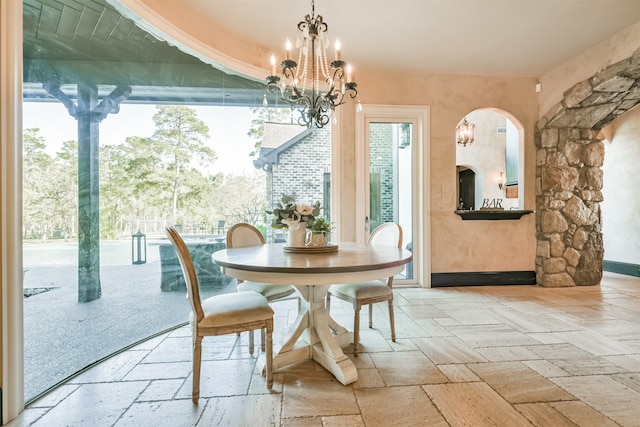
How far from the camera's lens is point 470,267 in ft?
13.4

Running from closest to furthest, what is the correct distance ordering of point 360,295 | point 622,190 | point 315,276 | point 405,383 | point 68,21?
point 315,276, point 405,383, point 68,21, point 360,295, point 622,190

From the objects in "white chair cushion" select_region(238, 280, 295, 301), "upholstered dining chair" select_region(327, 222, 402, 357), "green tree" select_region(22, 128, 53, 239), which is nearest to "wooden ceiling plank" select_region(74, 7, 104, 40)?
"green tree" select_region(22, 128, 53, 239)

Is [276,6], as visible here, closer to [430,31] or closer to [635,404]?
[430,31]

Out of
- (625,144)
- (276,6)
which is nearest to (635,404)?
(276,6)

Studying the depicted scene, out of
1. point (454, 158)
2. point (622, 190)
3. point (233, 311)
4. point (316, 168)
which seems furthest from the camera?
point (622, 190)

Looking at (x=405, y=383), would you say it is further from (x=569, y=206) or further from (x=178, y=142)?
(x=569, y=206)

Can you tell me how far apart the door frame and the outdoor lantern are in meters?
2.32

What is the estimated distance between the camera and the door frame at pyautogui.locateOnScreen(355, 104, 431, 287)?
3.87 meters

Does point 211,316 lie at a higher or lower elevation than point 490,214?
lower

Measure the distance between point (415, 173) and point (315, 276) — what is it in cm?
293

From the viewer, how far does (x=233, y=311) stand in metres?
1.70

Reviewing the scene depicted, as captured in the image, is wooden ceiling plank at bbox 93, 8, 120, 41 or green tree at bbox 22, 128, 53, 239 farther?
wooden ceiling plank at bbox 93, 8, 120, 41

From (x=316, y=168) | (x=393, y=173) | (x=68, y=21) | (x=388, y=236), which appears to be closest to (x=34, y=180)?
(x=68, y=21)

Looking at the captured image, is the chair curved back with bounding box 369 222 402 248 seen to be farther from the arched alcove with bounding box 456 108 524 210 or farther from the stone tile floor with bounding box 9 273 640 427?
the arched alcove with bounding box 456 108 524 210
